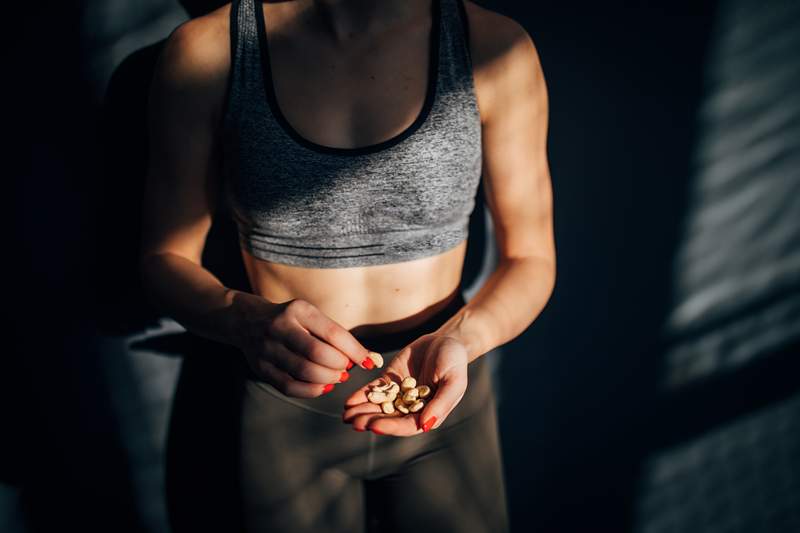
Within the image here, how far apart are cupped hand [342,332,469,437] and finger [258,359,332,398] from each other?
55 mm

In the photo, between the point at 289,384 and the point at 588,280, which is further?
the point at 588,280

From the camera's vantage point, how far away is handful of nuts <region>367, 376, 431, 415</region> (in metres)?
0.71

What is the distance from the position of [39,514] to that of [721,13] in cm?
164

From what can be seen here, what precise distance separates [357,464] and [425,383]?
24cm

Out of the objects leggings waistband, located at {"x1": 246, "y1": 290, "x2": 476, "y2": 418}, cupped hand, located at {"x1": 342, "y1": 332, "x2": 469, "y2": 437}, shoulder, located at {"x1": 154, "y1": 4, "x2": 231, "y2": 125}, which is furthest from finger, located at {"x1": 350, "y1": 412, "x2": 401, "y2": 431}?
shoulder, located at {"x1": 154, "y1": 4, "x2": 231, "y2": 125}

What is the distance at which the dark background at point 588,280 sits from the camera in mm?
932

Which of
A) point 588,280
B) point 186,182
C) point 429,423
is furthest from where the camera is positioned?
point 588,280

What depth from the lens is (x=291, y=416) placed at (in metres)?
0.85

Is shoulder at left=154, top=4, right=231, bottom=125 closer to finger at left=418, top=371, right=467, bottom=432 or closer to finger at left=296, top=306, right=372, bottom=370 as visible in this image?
finger at left=296, top=306, right=372, bottom=370

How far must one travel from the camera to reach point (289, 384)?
688mm

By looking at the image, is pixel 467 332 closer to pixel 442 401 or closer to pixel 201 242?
pixel 442 401

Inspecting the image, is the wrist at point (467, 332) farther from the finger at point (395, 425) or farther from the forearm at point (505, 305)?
the finger at point (395, 425)

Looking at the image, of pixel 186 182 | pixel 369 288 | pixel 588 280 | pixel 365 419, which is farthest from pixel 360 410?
pixel 588 280

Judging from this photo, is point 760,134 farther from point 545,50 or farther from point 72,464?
point 72,464
